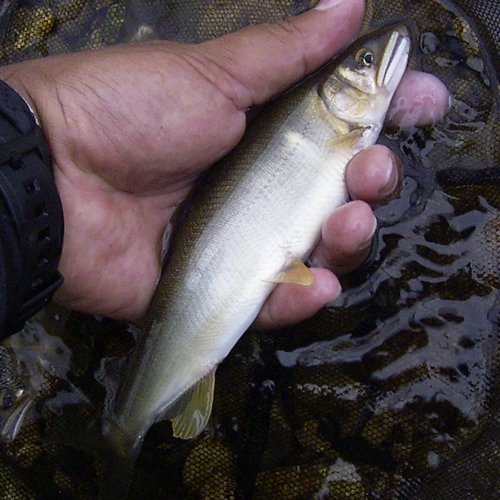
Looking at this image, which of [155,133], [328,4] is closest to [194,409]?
[155,133]

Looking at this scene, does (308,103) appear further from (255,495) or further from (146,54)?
(255,495)

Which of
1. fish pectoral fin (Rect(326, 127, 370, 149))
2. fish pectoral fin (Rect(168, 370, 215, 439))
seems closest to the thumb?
fish pectoral fin (Rect(326, 127, 370, 149))

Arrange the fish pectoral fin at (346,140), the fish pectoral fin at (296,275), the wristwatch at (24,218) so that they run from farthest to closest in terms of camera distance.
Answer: the fish pectoral fin at (346,140)
the fish pectoral fin at (296,275)
the wristwatch at (24,218)

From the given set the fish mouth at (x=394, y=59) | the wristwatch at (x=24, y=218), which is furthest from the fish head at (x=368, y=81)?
the wristwatch at (x=24, y=218)

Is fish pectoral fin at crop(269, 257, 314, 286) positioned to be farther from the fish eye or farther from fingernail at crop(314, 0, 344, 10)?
fingernail at crop(314, 0, 344, 10)

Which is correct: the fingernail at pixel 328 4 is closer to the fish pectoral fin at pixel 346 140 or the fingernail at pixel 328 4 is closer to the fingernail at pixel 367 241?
the fish pectoral fin at pixel 346 140

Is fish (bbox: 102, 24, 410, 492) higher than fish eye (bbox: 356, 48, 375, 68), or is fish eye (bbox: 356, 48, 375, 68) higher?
fish eye (bbox: 356, 48, 375, 68)

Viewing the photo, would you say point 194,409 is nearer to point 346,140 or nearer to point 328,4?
point 346,140

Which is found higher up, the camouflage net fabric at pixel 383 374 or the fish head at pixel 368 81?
the fish head at pixel 368 81
